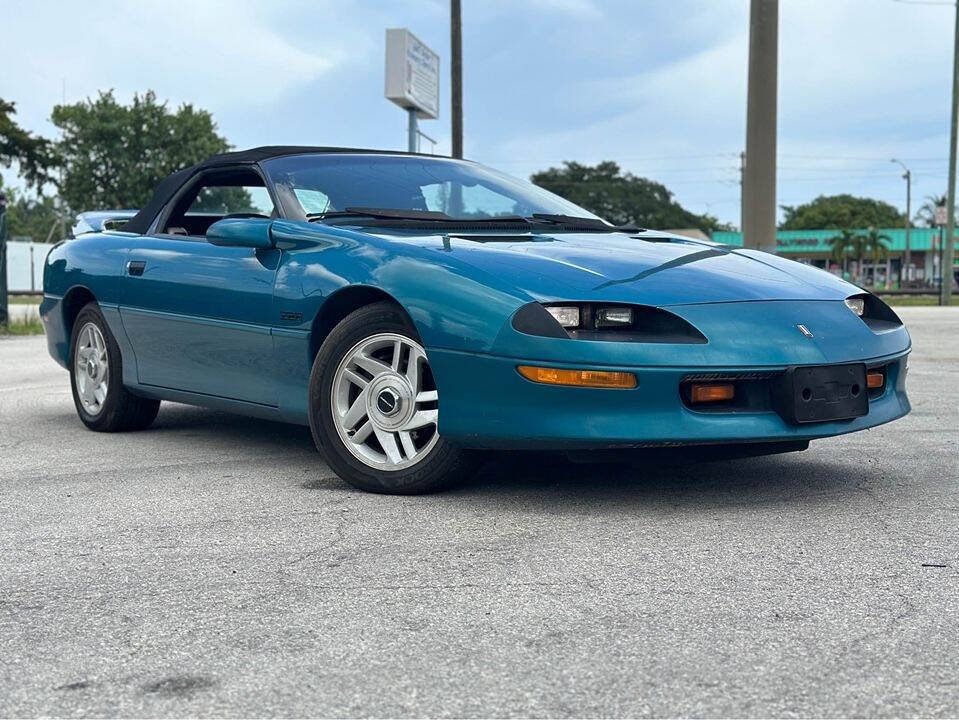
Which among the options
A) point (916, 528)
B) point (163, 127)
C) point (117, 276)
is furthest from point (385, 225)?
point (163, 127)

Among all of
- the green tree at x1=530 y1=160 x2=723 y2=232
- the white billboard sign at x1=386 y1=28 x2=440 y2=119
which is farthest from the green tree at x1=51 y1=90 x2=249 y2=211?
the green tree at x1=530 y1=160 x2=723 y2=232

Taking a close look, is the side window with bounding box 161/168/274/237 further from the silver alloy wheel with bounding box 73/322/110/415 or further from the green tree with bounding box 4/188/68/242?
the green tree with bounding box 4/188/68/242

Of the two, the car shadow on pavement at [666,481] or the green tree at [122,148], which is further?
the green tree at [122,148]

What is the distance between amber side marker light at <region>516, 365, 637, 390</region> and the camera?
12.3ft

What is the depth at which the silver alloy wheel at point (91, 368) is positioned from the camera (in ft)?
19.5

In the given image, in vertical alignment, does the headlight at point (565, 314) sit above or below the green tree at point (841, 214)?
below

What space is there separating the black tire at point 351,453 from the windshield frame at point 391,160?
597 mm

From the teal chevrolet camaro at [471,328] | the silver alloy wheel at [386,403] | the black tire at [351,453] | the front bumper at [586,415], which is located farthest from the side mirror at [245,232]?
the front bumper at [586,415]

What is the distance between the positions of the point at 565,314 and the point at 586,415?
0.31 meters

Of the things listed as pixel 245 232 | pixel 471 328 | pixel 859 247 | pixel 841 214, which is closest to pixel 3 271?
pixel 245 232

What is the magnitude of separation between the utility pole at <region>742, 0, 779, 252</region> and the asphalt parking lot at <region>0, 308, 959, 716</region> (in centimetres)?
1924

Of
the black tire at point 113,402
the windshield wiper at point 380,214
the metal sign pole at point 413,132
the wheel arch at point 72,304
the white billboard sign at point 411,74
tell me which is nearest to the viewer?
the windshield wiper at point 380,214

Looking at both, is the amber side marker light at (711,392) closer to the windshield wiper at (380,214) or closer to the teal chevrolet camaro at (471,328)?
the teal chevrolet camaro at (471,328)

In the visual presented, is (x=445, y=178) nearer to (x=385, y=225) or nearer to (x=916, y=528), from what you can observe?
→ (x=385, y=225)
